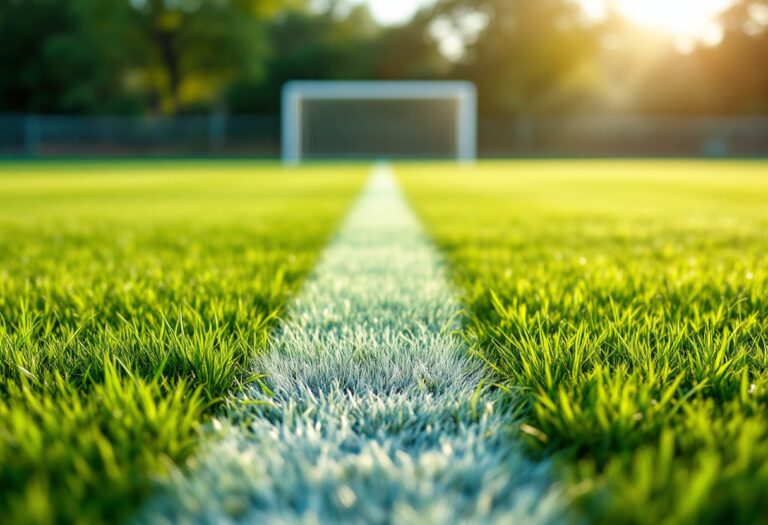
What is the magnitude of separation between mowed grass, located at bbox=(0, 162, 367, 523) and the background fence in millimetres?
30733

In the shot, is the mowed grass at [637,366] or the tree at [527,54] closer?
the mowed grass at [637,366]

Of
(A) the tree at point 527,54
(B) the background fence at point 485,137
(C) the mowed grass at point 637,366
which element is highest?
(A) the tree at point 527,54

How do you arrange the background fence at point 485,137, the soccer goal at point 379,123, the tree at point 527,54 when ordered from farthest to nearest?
the tree at point 527,54
the background fence at point 485,137
the soccer goal at point 379,123

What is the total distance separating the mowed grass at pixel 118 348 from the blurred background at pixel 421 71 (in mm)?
31087

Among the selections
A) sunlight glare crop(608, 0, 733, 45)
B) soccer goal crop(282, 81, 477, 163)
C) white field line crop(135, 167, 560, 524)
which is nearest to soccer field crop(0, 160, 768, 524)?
white field line crop(135, 167, 560, 524)

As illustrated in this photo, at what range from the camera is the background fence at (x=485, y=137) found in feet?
106

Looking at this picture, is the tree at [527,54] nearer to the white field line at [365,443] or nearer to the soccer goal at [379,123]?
the soccer goal at [379,123]

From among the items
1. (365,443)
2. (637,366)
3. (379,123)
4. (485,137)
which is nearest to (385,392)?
(365,443)

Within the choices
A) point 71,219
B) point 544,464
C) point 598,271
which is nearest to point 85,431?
point 544,464

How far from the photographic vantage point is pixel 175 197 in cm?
804

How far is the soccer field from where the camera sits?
800 millimetres

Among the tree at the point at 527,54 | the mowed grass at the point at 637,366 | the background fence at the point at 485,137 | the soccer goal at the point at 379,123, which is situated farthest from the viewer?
the tree at the point at 527,54

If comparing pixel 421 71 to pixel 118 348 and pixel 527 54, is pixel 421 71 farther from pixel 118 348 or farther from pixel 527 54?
pixel 118 348

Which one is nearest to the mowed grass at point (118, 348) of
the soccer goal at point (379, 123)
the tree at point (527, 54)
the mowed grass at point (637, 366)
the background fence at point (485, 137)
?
the mowed grass at point (637, 366)
